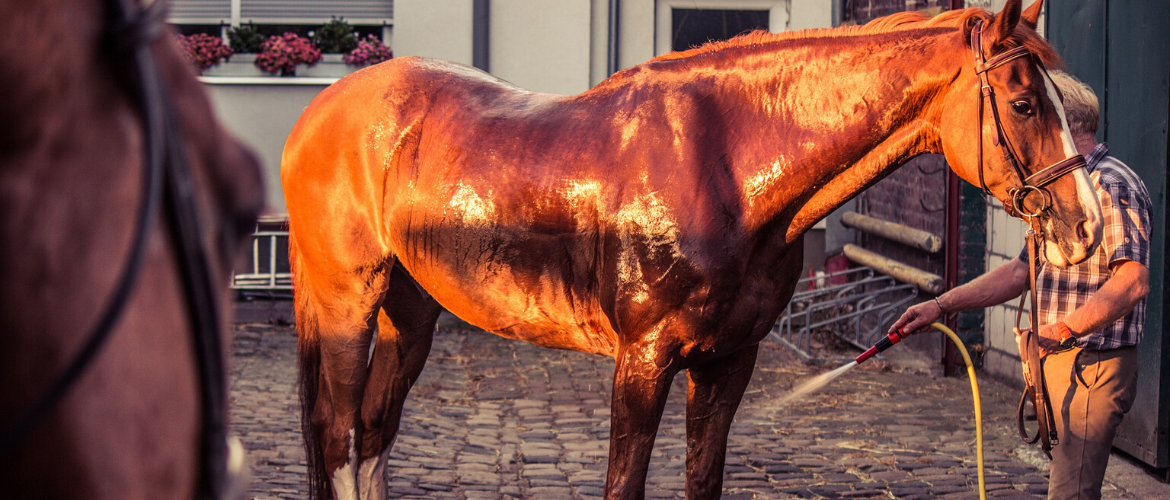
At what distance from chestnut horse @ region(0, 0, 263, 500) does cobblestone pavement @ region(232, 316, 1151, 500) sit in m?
4.04

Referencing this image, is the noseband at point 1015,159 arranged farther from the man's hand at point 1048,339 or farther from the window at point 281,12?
the window at point 281,12

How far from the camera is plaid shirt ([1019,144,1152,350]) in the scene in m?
3.33

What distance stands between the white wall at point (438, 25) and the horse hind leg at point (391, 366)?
596 cm

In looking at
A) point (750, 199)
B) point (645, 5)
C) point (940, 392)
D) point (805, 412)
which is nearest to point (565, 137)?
point (750, 199)

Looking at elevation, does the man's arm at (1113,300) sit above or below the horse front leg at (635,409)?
above

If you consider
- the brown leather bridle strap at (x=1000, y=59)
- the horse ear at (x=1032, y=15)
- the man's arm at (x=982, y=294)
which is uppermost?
the horse ear at (x=1032, y=15)

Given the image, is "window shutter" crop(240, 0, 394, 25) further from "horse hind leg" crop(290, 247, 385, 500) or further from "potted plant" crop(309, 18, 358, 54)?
"horse hind leg" crop(290, 247, 385, 500)

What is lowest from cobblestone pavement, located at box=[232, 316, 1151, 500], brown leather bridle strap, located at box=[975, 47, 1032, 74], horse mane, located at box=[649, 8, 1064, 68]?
cobblestone pavement, located at box=[232, 316, 1151, 500]

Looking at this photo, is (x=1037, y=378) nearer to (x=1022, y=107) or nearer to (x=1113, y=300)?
(x=1113, y=300)

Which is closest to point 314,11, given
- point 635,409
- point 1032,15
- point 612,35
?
point 612,35

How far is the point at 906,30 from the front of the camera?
126 inches

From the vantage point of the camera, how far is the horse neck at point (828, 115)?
10.1ft

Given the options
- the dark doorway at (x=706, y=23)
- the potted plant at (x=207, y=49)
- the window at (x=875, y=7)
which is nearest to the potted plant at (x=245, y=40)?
the potted plant at (x=207, y=49)

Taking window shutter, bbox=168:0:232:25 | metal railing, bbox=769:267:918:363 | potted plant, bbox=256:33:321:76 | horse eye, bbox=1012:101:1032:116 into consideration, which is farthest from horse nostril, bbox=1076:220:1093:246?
window shutter, bbox=168:0:232:25
